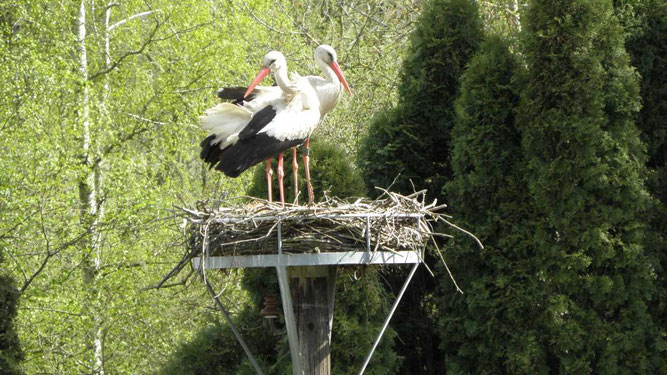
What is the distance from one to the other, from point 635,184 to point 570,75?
106 centimetres

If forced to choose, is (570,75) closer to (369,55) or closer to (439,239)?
(439,239)

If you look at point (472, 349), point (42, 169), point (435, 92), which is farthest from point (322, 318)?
point (42, 169)

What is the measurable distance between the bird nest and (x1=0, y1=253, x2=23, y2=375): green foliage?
3.20 meters

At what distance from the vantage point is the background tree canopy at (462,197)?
26.0 feet

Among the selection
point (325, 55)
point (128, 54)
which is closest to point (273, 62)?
point (325, 55)

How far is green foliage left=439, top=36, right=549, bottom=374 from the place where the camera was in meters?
8.16

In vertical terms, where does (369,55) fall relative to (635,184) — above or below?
above

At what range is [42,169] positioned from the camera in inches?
467

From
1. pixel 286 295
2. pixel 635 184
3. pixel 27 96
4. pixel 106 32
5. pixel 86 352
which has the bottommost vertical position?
pixel 86 352

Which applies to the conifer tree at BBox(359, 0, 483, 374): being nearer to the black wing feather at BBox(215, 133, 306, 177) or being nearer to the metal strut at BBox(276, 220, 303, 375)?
the black wing feather at BBox(215, 133, 306, 177)

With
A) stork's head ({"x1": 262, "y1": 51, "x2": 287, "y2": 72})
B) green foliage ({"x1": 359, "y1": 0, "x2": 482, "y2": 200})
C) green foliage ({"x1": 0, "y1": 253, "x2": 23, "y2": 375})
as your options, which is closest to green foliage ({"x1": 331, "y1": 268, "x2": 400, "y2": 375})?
green foliage ({"x1": 359, "y1": 0, "x2": 482, "y2": 200})

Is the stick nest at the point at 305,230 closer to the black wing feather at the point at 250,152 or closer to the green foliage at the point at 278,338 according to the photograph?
the black wing feather at the point at 250,152

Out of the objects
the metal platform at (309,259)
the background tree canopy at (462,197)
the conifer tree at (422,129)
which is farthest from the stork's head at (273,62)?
the conifer tree at (422,129)

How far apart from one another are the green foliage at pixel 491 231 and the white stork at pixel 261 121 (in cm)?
236
